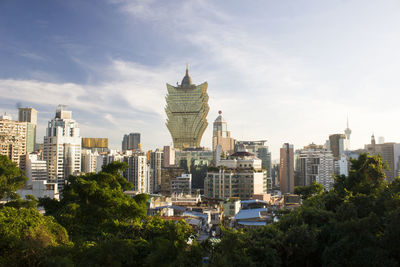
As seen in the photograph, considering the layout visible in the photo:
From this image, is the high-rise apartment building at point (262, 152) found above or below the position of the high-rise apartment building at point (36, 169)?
above

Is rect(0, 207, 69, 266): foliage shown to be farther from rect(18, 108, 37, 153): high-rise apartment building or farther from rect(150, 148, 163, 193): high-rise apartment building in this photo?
rect(18, 108, 37, 153): high-rise apartment building

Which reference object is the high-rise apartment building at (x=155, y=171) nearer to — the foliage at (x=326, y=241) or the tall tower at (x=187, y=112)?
the tall tower at (x=187, y=112)

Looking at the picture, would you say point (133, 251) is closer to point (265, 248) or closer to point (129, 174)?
point (265, 248)

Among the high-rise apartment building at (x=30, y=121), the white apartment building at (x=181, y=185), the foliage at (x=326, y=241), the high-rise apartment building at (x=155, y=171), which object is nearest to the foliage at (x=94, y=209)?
the foliage at (x=326, y=241)

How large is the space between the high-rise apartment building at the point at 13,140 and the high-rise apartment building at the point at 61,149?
600cm

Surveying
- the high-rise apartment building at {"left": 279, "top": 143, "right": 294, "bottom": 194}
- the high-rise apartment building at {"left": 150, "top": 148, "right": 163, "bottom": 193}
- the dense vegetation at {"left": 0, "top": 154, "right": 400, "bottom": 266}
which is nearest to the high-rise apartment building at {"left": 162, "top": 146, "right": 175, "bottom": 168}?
the high-rise apartment building at {"left": 150, "top": 148, "right": 163, "bottom": 193}

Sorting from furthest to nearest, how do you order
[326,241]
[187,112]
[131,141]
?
[131,141] → [187,112] → [326,241]

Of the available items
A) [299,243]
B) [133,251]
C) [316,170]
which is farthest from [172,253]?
[316,170]

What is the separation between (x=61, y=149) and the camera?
250 feet

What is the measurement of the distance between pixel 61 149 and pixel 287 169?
5060 centimetres

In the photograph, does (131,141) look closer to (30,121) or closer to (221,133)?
(221,133)

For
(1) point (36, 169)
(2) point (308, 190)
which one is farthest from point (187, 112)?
(2) point (308, 190)

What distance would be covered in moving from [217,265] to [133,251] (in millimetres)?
3337

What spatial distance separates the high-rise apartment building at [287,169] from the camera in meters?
89.9
